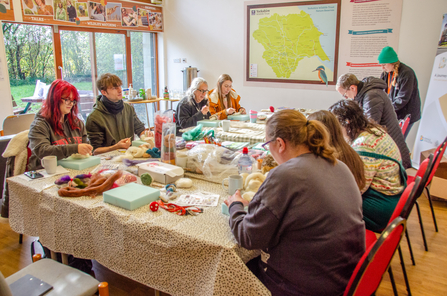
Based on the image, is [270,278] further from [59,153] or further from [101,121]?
[101,121]

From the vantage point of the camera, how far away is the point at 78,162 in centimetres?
201

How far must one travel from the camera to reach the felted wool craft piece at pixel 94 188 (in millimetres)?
1641

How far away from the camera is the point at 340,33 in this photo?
499 cm

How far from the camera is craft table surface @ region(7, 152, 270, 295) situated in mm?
1241

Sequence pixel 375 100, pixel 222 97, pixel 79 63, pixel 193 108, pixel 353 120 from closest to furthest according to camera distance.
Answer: pixel 353 120 < pixel 375 100 < pixel 193 108 < pixel 222 97 < pixel 79 63

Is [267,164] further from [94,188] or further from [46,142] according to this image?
[46,142]

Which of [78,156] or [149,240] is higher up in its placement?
[78,156]

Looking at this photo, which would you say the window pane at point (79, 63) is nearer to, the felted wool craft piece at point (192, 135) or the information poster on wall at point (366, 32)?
the felted wool craft piece at point (192, 135)

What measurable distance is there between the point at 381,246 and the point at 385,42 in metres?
4.52

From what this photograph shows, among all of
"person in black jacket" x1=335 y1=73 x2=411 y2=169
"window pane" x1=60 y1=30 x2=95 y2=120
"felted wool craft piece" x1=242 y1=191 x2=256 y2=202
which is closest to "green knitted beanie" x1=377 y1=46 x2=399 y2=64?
"person in black jacket" x1=335 y1=73 x2=411 y2=169

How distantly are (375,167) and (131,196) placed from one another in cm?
134

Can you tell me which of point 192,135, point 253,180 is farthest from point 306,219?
point 192,135

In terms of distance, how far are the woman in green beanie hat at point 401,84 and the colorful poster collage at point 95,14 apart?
4300 mm

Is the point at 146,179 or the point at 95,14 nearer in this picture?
the point at 146,179
